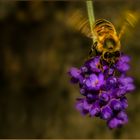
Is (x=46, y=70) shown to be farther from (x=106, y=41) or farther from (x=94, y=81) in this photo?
(x=94, y=81)

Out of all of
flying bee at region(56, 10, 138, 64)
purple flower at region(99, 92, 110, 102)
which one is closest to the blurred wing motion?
flying bee at region(56, 10, 138, 64)

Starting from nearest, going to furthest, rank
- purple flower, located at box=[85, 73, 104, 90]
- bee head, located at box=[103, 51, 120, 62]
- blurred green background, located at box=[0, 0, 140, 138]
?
purple flower, located at box=[85, 73, 104, 90]
bee head, located at box=[103, 51, 120, 62]
blurred green background, located at box=[0, 0, 140, 138]

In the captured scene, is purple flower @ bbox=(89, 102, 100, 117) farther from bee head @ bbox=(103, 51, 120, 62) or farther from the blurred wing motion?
the blurred wing motion

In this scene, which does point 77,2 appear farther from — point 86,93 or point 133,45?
point 86,93

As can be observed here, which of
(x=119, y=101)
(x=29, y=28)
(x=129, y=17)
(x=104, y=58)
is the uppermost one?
(x=29, y=28)

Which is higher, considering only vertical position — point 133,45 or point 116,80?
point 133,45

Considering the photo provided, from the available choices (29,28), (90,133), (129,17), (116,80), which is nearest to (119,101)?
(116,80)

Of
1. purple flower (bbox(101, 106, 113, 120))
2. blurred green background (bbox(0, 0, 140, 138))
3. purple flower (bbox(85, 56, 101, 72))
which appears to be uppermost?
blurred green background (bbox(0, 0, 140, 138))
